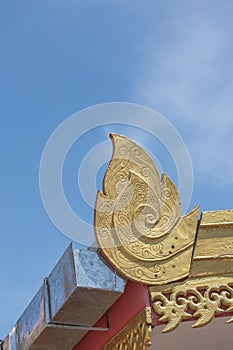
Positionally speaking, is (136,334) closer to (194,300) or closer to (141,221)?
(194,300)

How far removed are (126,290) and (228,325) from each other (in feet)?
2.24

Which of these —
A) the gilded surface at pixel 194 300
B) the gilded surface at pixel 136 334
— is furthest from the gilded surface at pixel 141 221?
the gilded surface at pixel 136 334

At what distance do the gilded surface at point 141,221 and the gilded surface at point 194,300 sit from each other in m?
0.07

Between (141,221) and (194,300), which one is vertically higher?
(141,221)

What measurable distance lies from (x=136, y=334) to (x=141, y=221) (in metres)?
0.65

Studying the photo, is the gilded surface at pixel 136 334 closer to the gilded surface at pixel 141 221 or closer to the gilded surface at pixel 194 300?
the gilded surface at pixel 194 300

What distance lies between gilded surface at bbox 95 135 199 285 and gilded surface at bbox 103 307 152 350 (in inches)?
8.4

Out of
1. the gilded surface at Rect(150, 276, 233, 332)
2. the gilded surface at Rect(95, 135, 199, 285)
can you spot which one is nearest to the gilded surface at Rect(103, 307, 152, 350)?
the gilded surface at Rect(150, 276, 233, 332)

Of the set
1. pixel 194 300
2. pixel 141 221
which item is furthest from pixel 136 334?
pixel 141 221

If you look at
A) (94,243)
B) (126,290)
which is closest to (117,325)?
(126,290)

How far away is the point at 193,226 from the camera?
4.48 m

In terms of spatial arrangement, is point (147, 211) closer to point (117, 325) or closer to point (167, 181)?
point (167, 181)

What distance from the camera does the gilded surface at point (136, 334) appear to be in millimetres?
4160

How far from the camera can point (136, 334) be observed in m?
4.28
